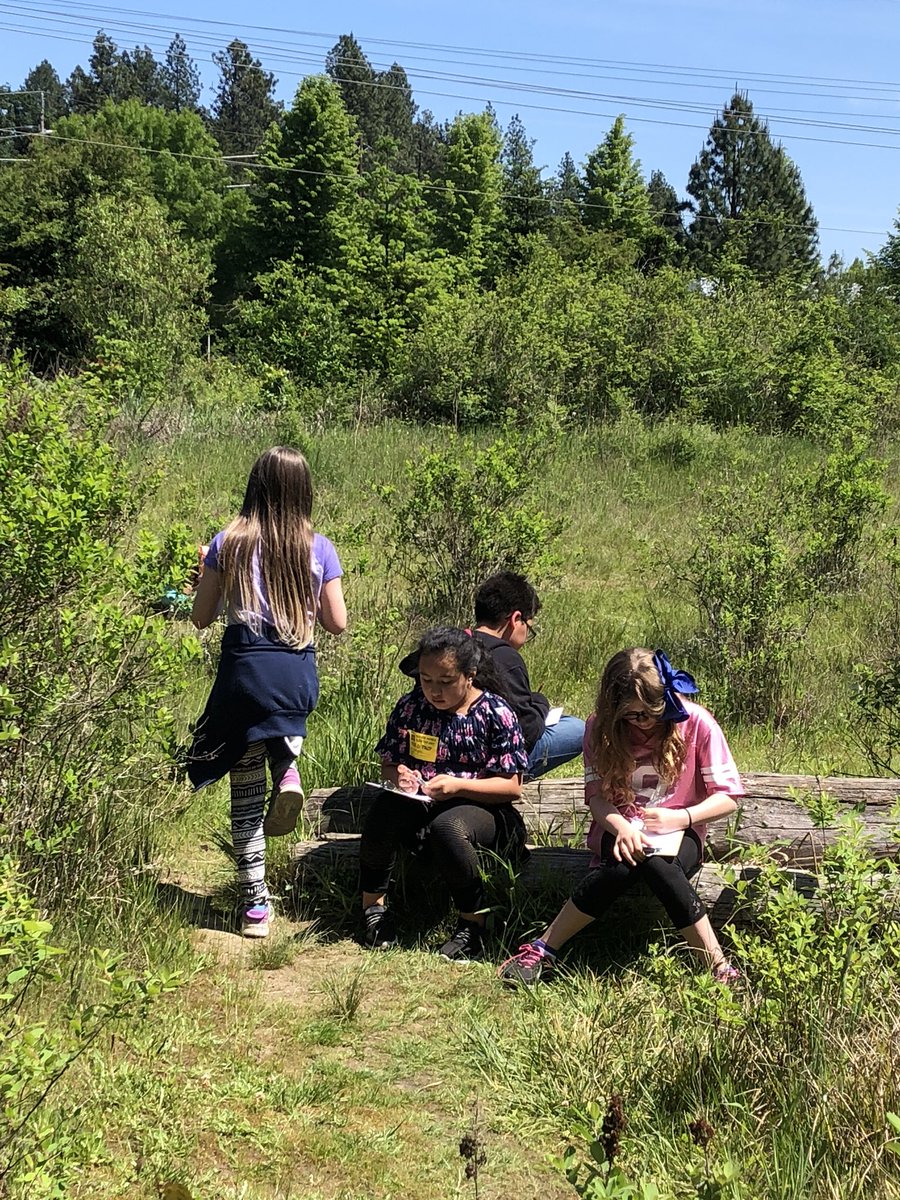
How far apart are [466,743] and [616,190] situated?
54.2 metres

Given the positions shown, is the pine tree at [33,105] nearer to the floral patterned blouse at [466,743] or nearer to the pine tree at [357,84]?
the pine tree at [357,84]

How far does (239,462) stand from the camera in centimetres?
1148

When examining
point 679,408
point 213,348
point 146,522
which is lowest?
point 146,522

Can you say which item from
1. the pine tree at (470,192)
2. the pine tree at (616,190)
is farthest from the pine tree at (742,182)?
the pine tree at (470,192)

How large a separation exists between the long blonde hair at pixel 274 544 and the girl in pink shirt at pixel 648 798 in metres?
1.20

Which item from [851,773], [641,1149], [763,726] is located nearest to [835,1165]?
[641,1149]

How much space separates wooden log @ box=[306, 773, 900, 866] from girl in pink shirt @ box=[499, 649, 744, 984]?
7.7 inches

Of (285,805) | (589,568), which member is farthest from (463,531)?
(285,805)

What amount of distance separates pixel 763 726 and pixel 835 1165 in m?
3.88

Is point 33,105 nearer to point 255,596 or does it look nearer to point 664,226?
point 664,226

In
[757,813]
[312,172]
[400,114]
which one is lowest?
[757,813]

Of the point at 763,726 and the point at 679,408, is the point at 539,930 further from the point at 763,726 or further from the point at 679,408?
the point at 679,408

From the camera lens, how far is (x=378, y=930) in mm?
3855

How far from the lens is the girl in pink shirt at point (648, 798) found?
3.48 metres
